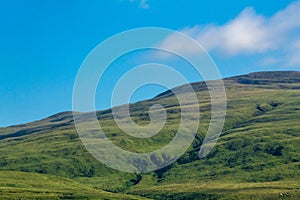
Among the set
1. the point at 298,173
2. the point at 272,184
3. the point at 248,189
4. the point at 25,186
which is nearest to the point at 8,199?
the point at 25,186

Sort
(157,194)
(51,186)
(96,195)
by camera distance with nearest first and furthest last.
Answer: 1. (96,195)
2. (157,194)
3. (51,186)

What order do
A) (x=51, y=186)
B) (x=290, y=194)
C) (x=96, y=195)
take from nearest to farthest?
(x=290, y=194) < (x=96, y=195) < (x=51, y=186)

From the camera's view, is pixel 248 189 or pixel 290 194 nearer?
pixel 290 194

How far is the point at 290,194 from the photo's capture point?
155 meters

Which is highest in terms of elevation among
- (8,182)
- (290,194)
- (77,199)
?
(8,182)

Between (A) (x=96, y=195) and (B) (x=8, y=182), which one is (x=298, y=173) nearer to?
(A) (x=96, y=195)

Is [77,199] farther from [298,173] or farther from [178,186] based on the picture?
[298,173]

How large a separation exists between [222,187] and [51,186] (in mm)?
70690

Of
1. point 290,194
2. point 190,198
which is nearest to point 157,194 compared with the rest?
point 190,198

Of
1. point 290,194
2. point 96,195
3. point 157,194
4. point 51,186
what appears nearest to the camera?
point 290,194

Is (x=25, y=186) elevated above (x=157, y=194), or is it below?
above

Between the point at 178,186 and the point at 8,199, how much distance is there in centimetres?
7295

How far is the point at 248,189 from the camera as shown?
174250 mm

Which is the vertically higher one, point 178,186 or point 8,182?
point 8,182
